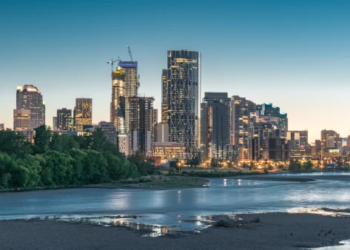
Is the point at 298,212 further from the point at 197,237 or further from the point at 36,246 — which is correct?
the point at 36,246

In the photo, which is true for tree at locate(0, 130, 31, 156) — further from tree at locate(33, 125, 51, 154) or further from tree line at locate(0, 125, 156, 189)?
tree at locate(33, 125, 51, 154)

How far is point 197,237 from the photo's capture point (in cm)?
4078

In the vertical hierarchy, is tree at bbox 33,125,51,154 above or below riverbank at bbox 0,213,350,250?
above

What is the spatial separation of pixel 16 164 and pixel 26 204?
110ft

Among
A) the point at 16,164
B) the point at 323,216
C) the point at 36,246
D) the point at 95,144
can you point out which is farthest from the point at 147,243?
the point at 95,144

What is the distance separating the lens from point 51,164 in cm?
11425

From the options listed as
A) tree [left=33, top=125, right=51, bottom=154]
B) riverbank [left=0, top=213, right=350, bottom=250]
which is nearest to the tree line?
tree [left=33, top=125, right=51, bottom=154]

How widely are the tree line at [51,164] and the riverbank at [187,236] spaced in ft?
182

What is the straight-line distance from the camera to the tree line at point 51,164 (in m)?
103

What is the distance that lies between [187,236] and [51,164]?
77.6 m

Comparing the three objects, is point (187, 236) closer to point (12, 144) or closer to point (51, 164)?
point (51, 164)

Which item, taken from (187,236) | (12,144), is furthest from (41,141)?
(187,236)

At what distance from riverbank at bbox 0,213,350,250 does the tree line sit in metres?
55.4

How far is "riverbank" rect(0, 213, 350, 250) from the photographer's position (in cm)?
3725
